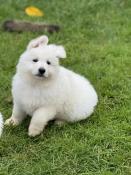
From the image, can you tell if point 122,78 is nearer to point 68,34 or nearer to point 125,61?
point 125,61

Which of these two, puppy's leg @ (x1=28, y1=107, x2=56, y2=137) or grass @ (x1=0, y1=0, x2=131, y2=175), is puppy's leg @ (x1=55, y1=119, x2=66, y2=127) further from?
puppy's leg @ (x1=28, y1=107, x2=56, y2=137)

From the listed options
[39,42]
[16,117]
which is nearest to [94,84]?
[16,117]

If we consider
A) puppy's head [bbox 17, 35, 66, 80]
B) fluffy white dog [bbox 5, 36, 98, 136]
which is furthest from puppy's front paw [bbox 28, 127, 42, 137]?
puppy's head [bbox 17, 35, 66, 80]

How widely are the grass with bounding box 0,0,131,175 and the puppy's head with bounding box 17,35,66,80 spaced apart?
0.69 meters

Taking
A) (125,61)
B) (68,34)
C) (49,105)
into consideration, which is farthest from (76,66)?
(49,105)

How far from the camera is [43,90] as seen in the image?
19.7 feet

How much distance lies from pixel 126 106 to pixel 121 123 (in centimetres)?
47

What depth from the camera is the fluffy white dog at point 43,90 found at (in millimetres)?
5867

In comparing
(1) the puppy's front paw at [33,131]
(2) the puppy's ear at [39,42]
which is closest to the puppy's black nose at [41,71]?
(2) the puppy's ear at [39,42]

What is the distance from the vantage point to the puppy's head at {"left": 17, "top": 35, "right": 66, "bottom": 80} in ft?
19.0

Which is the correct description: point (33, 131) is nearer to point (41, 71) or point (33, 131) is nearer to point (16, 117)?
point (16, 117)

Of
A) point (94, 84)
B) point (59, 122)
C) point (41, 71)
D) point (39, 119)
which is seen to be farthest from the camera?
point (94, 84)

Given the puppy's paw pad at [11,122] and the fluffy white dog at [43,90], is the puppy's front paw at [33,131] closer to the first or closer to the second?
the fluffy white dog at [43,90]

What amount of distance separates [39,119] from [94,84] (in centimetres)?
156
